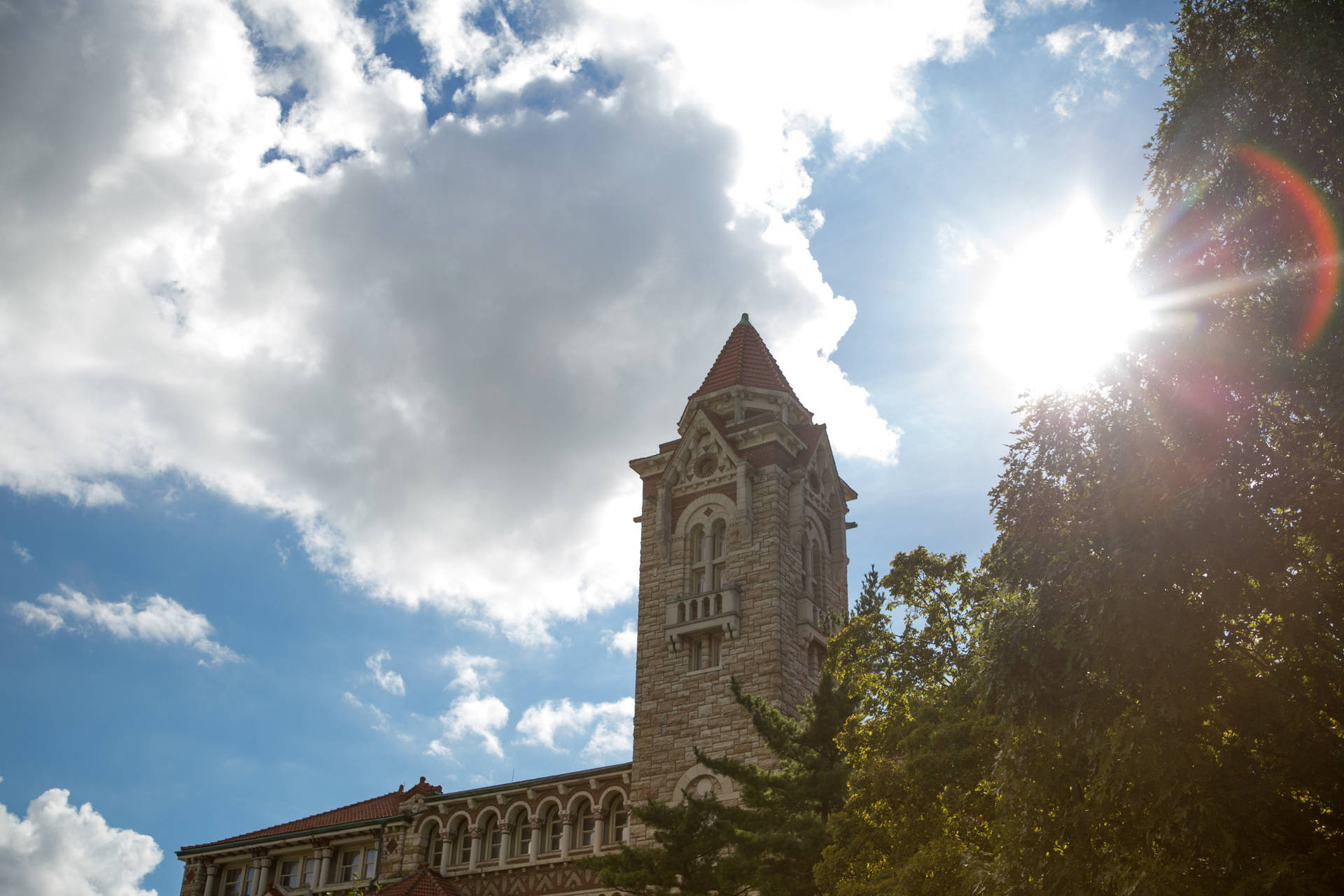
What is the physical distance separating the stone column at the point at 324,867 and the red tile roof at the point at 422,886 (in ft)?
9.31

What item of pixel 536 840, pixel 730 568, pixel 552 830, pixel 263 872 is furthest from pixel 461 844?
pixel 730 568

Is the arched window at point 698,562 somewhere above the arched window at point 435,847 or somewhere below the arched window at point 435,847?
above

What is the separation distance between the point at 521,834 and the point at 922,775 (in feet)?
59.9

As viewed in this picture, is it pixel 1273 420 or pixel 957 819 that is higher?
pixel 1273 420

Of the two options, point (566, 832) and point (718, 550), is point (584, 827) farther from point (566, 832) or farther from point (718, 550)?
point (718, 550)

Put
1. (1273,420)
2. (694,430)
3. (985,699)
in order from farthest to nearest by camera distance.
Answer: (694,430)
(985,699)
(1273,420)

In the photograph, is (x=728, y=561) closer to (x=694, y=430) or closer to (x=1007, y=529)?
(x=694, y=430)

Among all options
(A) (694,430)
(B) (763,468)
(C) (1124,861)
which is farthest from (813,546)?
Result: (C) (1124,861)

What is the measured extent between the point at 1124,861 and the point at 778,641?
17493 millimetres

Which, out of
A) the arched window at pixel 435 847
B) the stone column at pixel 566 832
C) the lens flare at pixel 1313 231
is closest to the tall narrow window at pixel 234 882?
the arched window at pixel 435 847

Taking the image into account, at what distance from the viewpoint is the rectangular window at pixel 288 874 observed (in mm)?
36062

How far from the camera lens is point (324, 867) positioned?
3516 centimetres

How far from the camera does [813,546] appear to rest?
3522 cm

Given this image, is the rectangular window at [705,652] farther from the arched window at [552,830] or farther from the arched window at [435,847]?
the arched window at [435,847]
